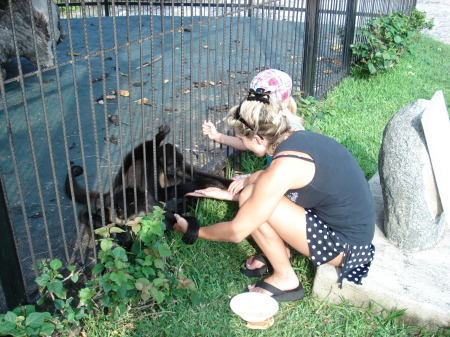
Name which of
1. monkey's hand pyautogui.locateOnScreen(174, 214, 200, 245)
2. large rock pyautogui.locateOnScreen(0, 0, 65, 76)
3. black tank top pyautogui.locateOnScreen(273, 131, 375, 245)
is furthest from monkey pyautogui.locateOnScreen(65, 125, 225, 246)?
large rock pyautogui.locateOnScreen(0, 0, 65, 76)

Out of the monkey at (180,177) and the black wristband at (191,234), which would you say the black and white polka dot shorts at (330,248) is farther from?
the monkey at (180,177)

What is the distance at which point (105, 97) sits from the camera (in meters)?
2.41

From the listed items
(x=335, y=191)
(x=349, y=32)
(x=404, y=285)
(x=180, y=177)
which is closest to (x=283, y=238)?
(x=335, y=191)

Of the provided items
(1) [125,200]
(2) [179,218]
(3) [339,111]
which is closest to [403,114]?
(2) [179,218]

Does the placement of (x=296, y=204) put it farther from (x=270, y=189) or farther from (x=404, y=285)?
(x=404, y=285)

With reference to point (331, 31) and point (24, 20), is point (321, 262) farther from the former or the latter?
point (24, 20)

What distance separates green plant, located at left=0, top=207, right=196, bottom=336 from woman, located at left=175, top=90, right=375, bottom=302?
0.36 metres

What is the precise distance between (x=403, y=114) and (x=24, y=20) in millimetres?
4630

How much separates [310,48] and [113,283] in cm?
363

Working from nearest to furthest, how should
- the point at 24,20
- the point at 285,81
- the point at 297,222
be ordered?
the point at 297,222 < the point at 285,81 < the point at 24,20

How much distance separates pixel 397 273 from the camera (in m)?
2.84

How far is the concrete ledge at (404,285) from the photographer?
2.63 metres

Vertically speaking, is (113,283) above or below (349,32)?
below

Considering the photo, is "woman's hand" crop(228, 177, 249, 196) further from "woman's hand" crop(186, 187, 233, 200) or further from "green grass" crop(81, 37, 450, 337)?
"green grass" crop(81, 37, 450, 337)
